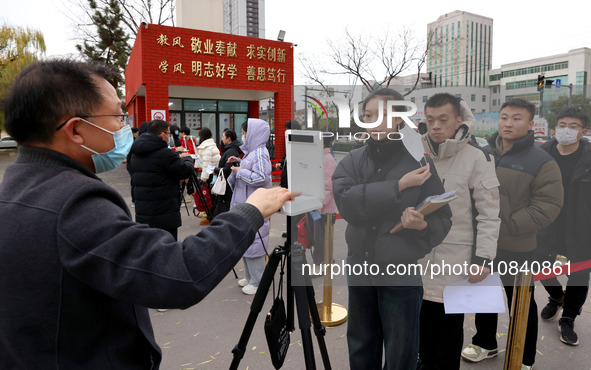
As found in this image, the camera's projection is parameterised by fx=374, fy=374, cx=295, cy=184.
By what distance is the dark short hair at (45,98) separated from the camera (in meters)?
1.05

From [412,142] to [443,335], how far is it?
1281 millimetres

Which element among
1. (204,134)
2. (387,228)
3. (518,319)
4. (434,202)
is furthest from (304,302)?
(204,134)

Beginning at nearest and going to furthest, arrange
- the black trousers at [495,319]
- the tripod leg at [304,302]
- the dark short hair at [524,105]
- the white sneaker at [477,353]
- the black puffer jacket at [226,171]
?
1. the tripod leg at [304,302]
2. the dark short hair at [524,105]
3. the black trousers at [495,319]
4. the white sneaker at [477,353]
5. the black puffer jacket at [226,171]

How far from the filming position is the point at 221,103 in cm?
1559

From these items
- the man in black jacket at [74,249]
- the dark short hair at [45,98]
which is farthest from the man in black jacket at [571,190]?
the dark short hair at [45,98]

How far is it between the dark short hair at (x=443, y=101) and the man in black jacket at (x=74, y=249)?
1.23 m

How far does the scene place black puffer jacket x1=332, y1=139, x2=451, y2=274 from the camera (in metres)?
1.86

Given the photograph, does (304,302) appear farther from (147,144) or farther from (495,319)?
(147,144)

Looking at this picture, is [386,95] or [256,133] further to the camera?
[256,133]

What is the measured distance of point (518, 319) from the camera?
7.59 feet

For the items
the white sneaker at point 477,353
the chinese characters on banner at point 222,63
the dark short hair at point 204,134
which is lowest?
the white sneaker at point 477,353

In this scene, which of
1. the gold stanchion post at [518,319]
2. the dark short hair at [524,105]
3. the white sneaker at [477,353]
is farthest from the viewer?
the white sneaker at [477,353]

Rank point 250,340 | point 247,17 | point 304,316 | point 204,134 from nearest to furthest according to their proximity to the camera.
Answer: point 304,316
point 250,340
point 204,134
point 247,17

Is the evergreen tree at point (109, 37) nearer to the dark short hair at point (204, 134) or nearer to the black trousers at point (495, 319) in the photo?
the dark short hair at point (204, 134)
